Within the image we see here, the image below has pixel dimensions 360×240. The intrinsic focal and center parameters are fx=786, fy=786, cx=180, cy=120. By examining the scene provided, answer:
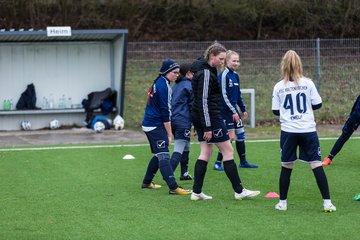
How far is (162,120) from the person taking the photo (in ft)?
33.6

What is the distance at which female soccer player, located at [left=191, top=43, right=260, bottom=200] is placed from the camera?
30.9ft

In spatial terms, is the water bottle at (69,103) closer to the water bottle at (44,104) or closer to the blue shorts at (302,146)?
the water bottle at (44,104)

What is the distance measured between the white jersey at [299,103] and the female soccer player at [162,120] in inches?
75.3

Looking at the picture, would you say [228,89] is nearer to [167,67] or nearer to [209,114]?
[167,67]

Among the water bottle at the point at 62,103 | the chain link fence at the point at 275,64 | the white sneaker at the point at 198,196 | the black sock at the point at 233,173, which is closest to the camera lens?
the black sock at the point at 233,173

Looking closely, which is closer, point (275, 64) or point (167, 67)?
point (167, 67)

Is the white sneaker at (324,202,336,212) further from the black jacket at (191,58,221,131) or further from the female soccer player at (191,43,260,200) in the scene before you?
the black jacket at (191,58,221,131)

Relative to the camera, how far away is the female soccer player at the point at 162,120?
1017cm

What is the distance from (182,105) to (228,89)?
112cm

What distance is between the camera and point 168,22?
98.2 feet

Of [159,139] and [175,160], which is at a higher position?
[159,139]

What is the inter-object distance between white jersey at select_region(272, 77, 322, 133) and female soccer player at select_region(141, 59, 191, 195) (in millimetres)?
1913

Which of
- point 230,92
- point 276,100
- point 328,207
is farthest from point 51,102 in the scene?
point 328,207

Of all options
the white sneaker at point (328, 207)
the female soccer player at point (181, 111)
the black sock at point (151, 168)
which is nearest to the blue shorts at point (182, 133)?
the female soccer player at point (181, 111)
